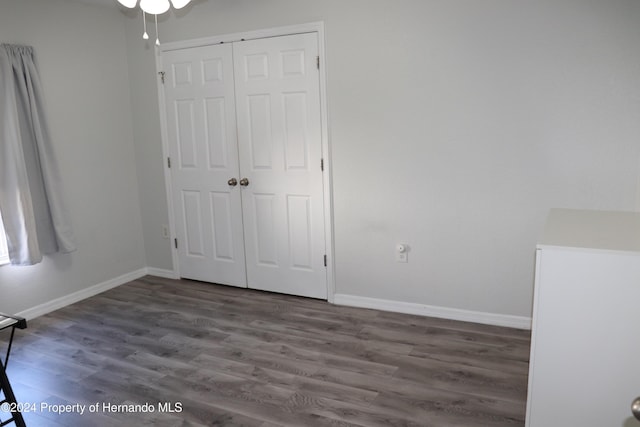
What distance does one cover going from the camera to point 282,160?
389 centimetres

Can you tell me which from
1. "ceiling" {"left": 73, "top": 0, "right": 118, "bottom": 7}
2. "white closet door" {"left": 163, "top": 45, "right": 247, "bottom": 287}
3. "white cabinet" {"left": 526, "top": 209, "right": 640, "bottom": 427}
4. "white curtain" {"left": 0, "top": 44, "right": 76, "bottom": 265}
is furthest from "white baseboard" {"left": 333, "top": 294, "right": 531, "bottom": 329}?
"ceiling" {"left": 73, "top": 0, "right": 118, "bottom": 7}

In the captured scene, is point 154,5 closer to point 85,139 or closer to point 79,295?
point 85,139

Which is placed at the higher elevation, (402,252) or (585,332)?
(585,332)

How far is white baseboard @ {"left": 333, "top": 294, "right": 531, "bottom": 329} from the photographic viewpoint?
10.9ft

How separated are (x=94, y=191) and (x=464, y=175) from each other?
10.3 feet

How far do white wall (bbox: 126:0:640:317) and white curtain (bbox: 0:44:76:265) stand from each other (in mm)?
1485

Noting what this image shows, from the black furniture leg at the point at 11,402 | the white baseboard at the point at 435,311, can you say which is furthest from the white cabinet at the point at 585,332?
the black furniture leg at the point at 11,402

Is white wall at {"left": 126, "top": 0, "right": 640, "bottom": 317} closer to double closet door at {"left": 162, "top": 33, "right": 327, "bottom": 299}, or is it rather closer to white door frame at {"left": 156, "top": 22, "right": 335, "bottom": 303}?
white door frame at {"left": 156, "top": 22, "right": 335, "bottom": 303}

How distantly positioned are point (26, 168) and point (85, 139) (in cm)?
62

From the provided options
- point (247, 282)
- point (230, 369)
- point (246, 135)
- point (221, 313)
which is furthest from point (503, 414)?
point (246, 135)

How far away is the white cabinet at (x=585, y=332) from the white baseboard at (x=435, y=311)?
1424mm

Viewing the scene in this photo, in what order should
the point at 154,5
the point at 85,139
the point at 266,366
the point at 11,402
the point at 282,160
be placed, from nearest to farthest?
the point at 154,5 < the point at 11,402 < the point at 266,366 < the point at 282,160 < the point at 85,139

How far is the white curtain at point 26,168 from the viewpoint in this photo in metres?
3.49

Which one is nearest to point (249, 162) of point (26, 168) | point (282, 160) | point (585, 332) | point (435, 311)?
point (282, 160)
